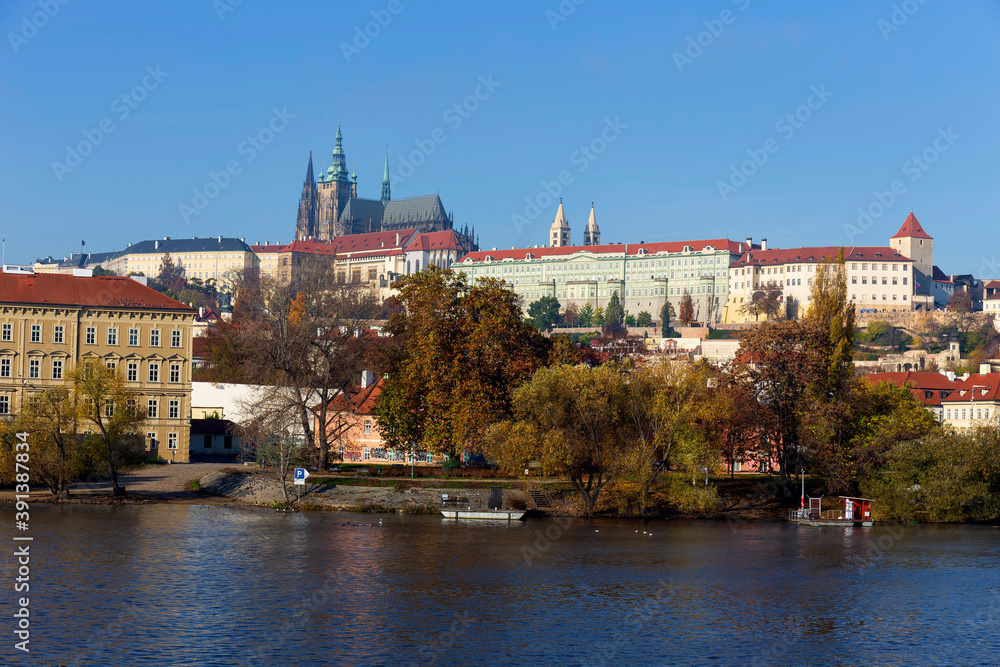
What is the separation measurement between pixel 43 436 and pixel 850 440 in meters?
38.0

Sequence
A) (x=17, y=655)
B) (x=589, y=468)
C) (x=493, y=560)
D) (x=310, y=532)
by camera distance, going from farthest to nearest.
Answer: (x=589, y=468), (x=310, y=532), (x=493, y=560), (x=17, y=655)

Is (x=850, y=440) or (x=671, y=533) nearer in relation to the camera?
(x=671, y=533)

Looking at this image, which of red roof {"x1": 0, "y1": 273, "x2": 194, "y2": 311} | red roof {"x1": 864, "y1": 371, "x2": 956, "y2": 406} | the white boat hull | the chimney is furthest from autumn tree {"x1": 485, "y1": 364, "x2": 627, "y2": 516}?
red roof {"x1": 864, "y1": 371, "x2": 956, "y2": 406}

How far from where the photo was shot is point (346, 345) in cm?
6234

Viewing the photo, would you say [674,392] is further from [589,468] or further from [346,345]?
[346,345]

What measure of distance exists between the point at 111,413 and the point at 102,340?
12995mm

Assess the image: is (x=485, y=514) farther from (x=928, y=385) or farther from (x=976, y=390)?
(x=976, y=390)

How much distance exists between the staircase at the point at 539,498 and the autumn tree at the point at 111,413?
59.8 ft

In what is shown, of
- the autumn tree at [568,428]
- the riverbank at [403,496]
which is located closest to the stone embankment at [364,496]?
the riverbank at [403,496]

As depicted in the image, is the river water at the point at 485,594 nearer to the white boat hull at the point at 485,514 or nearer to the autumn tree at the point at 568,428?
the white boat hull at the point at 485,514

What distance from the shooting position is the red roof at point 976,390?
3964 inches

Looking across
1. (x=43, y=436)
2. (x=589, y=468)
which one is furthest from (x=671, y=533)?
(x=43, y=436)

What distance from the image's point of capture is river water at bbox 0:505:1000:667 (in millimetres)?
28719

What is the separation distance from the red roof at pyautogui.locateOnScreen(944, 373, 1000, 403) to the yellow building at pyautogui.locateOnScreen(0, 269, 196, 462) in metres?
65.8
